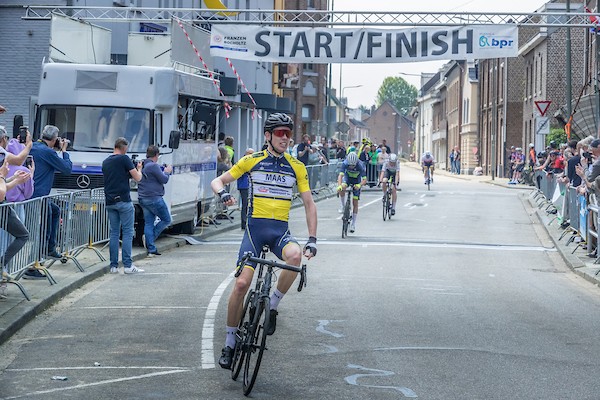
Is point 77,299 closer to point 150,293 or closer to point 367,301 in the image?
point 150,293

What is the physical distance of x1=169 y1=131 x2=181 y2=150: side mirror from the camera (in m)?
18.8

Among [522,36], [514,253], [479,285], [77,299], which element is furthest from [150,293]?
[522,36]

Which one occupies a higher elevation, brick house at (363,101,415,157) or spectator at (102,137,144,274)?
brick house at (363,101,415,157)

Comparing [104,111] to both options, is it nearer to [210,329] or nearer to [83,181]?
[83,181]

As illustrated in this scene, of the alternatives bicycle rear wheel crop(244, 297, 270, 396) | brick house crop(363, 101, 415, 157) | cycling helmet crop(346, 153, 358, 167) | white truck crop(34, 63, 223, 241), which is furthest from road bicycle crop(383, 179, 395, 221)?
brick house crop(363, 101, 415, 157)

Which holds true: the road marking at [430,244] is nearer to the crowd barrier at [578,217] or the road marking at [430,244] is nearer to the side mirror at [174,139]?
the crowd barrier at [578,217]

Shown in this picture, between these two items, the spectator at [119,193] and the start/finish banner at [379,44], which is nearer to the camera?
the spectator at [119,193]

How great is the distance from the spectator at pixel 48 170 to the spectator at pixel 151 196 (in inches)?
134

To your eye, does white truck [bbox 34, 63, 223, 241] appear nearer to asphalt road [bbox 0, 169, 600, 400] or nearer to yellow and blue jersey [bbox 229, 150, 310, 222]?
asphalt road [bbox 0, 169, 600, 400]

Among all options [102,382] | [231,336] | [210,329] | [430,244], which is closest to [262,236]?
[231,336]

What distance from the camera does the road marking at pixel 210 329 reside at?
29.2ft

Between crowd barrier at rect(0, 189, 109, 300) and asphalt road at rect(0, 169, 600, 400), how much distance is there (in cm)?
70

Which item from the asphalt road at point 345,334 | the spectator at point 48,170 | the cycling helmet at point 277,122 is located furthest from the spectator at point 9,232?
the cycling helmet at point 277,122

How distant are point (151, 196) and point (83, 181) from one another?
4.12 ft
